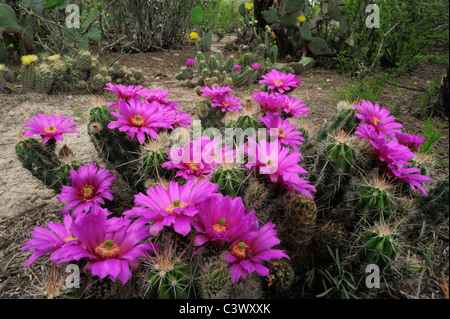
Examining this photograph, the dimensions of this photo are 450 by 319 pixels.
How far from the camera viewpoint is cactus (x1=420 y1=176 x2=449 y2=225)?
1.33 m

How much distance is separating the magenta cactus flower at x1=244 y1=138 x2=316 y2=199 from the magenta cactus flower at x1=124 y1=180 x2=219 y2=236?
244mm

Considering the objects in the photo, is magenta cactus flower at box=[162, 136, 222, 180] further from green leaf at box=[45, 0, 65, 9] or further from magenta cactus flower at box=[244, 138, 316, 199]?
green leaf at box=[45, 0, 65, 9]

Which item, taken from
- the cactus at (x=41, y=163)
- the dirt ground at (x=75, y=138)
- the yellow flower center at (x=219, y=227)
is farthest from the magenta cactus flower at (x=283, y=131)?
the cactus at (x=41, y=163)

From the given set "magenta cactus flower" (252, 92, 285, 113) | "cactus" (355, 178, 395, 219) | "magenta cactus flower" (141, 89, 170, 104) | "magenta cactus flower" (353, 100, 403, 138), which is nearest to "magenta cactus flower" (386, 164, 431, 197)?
"cactus" (355, 178, 395, 219)

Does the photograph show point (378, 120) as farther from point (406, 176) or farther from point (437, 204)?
point (437, 204)

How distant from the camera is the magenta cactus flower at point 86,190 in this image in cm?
120

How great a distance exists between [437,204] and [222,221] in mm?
1073

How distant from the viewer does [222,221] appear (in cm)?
88

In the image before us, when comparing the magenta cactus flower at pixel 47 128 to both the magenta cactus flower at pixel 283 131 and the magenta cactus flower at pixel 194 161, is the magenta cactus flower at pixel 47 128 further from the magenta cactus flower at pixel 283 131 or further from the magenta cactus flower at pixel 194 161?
the magenta cactus flower at pixel 283 131

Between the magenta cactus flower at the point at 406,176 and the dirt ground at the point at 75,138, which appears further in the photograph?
the dirt ground at the point at 75,138

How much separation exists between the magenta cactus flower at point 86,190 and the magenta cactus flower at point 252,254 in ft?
2.00

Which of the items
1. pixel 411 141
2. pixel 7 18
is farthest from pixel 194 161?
pixel 7 18
